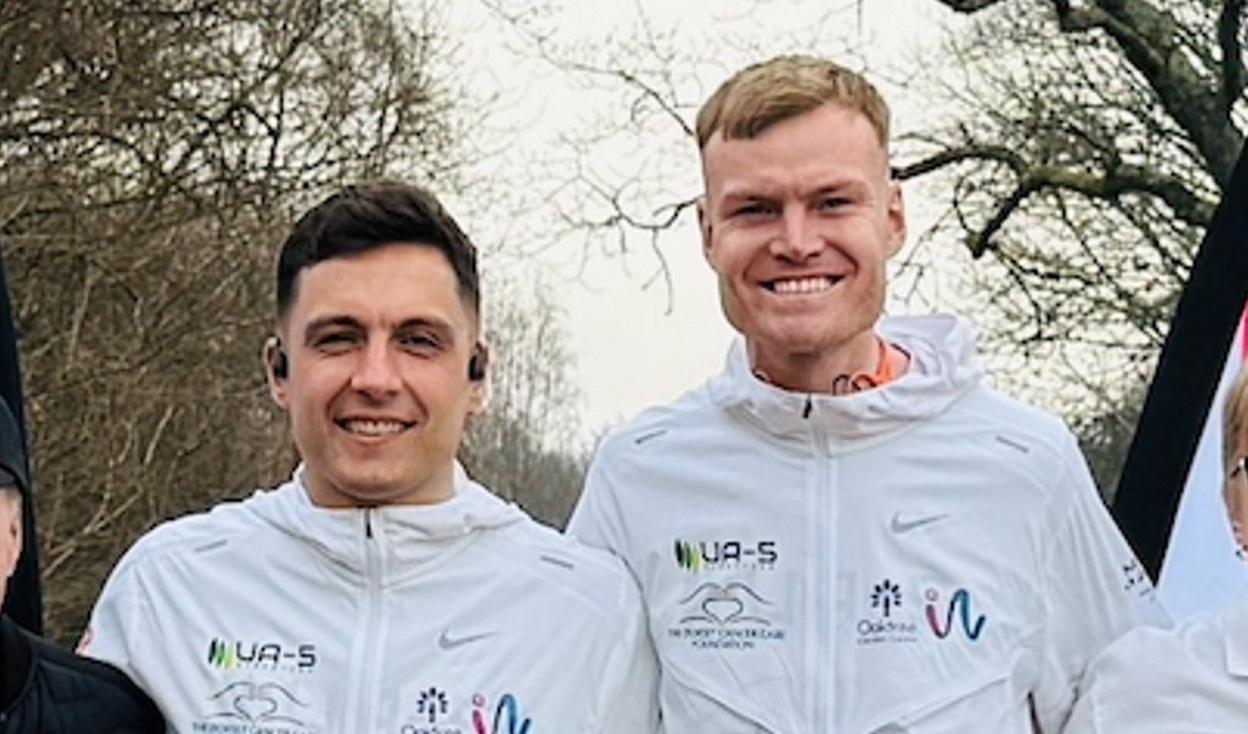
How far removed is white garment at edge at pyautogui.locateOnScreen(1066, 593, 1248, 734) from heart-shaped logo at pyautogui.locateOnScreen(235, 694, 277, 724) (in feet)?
4.17

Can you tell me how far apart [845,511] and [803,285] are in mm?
376

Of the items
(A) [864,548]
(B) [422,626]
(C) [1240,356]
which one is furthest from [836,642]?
(C) [1240,356]

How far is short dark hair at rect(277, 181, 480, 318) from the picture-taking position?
10.3 feet

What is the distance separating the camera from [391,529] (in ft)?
10.1

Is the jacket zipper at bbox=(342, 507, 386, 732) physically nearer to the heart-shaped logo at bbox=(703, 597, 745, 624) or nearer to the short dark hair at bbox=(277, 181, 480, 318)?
the short dark hair at bbox=(277, 181, 480, 318)

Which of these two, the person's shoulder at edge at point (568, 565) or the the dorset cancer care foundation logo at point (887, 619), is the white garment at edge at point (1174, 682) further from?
the person's shoulder at edge at point (568, 565)

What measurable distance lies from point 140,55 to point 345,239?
9.24 meters

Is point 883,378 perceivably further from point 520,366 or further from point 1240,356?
point 520,366

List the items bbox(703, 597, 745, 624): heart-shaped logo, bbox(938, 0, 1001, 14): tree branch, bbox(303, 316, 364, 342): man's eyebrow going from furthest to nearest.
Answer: bbox(938, 0, 1001, 14): tree branch → bbox(703, 597, 745, 624): heart-shaped logo → bbox(303, 316, 364, 342): man's eyebrow

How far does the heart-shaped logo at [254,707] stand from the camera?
3.02m

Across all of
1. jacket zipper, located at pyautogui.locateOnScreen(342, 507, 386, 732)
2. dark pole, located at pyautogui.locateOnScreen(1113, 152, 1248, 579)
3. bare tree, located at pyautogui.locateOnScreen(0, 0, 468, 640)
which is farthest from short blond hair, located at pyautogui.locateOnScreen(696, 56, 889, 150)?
bare tree, located at pyautogui.locateOnScreen(0, 0, 468, 640)

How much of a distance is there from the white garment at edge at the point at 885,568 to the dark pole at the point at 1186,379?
0.95m

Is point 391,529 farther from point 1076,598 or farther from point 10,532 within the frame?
point 1076,598

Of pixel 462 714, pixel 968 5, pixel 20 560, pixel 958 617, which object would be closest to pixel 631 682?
pixel 462 714
